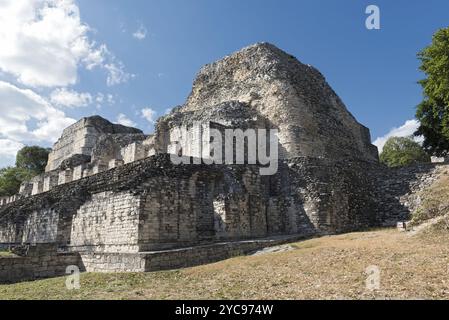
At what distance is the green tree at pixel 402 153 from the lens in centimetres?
4120

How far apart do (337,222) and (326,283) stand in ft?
27.0

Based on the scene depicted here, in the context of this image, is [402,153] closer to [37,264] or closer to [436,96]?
[436,96]

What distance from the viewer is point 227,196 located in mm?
15039

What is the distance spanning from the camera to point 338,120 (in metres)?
25.6

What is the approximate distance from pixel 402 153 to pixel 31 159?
151ft

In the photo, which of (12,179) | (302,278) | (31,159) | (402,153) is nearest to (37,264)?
(302,278)

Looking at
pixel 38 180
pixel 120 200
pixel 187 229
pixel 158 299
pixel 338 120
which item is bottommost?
pixel 158 299

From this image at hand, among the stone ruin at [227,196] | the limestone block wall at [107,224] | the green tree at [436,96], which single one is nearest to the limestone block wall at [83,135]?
the stone ruin at [227,196]

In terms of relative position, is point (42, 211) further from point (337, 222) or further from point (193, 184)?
point (337, 222)

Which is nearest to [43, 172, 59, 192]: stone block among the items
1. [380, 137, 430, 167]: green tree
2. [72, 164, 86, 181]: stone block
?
[72, 164, 86, 181]: stone block

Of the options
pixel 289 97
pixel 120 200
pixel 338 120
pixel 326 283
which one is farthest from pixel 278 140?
pixel 326 283

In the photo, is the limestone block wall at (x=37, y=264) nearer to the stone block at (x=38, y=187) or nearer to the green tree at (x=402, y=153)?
the stone block at (x=38, y=187)

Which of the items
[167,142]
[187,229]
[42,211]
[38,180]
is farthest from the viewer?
[38,180]

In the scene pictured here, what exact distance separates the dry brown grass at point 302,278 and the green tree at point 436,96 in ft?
35.9
